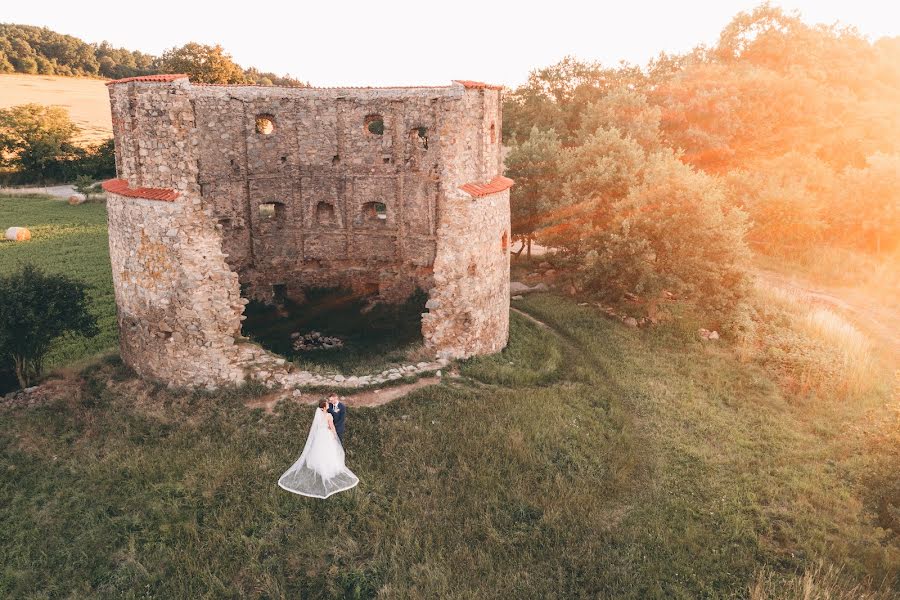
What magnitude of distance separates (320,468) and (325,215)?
43.1 ft

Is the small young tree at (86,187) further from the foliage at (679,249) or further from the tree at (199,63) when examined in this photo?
the foliage at (679,249)

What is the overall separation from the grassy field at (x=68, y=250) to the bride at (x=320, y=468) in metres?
9.80

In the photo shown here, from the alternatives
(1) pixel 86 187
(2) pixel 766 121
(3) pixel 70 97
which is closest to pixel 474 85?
(2) pixel 766 121

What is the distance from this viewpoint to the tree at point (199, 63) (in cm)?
4547

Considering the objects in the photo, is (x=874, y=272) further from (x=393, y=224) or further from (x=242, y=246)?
(x=242, y=246)

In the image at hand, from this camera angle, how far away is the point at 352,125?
70.3ft

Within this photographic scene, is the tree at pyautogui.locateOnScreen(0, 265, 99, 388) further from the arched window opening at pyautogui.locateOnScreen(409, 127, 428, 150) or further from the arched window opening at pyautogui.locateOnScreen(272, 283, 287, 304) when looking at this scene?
the arched window opening at pyautogui.locateOnScreen(409, 127, 428, 150)

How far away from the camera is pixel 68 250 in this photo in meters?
30.9

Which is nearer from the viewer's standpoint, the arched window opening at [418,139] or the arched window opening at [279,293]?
the arched window opening at [418,139]

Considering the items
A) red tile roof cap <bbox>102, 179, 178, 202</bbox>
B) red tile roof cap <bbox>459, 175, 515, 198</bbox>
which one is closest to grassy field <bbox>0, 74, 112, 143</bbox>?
red tile roof cap <bbox>102, 179, 178, 202</bbox>

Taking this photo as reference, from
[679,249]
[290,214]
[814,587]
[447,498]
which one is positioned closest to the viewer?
[814,587]

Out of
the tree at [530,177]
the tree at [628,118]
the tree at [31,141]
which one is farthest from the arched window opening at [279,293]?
the tree at [31,141]

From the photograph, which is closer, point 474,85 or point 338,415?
point 338,415

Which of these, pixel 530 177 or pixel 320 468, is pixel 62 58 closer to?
pixel 530 177
